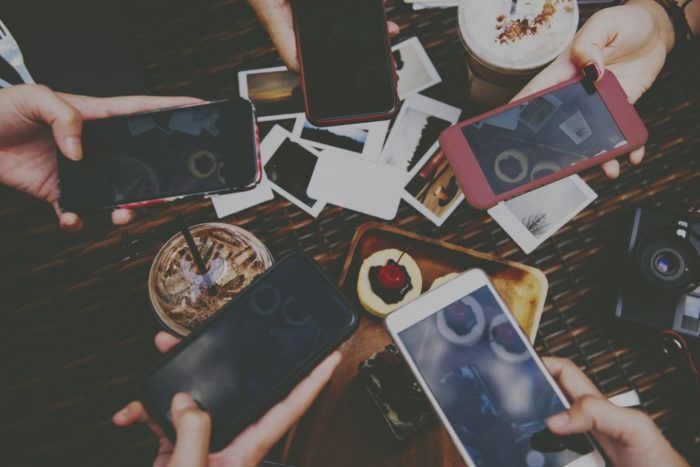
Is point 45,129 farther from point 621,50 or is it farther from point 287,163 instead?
point 621,50

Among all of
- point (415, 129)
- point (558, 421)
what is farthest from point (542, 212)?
point (558, 421)

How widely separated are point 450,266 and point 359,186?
0.23 metres

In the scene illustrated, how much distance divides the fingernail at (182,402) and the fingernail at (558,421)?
450mm

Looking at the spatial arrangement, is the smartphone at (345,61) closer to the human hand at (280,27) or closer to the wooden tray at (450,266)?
the human hand at (280,27)

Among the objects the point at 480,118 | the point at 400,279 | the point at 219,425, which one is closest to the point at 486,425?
the point at 400,279

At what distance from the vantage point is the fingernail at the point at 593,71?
25.5 inches

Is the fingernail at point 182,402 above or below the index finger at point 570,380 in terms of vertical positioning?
above

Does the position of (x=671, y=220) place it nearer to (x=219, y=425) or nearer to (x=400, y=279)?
(x=400, y=279)

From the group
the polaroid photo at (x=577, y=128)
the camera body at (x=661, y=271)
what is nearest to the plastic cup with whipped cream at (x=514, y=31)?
the polaroid photo at (x=577, y=128)

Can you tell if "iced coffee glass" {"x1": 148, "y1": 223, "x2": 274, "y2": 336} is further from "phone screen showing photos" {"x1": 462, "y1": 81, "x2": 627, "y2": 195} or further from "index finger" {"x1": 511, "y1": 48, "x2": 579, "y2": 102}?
"index finger" {"x1": 511, "y1": 48, "x2": 579, "y2": 102}

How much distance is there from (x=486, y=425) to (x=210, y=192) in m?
0.52

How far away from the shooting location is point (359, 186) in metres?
0.78

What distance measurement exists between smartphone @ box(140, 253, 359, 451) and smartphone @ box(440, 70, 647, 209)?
301 mm

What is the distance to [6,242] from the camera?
28.9 inches
